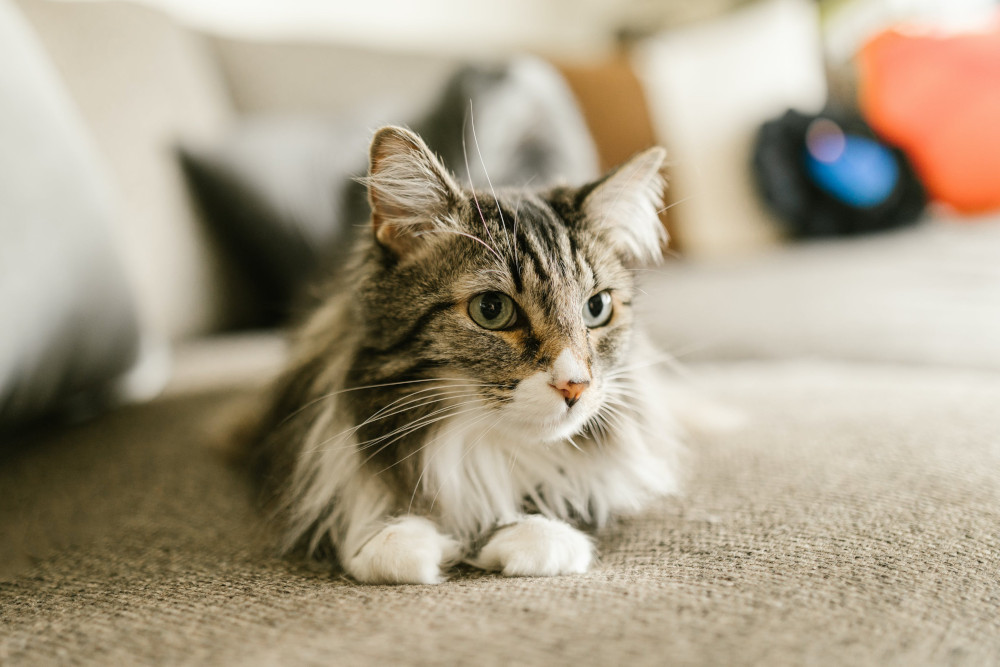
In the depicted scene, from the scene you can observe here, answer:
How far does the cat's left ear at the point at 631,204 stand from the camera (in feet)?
3.21

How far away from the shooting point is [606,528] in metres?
0.92

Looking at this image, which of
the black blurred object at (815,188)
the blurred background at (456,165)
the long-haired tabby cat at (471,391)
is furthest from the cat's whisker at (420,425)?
the black blurred object at (815,188)

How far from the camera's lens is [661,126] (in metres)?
2.44

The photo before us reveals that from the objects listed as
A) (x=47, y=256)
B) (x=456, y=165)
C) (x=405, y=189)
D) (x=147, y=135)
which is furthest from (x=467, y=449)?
(x=147, y=135)

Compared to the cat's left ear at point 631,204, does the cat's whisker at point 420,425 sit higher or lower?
lower

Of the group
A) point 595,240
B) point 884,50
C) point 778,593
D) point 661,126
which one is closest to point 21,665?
point 778,593

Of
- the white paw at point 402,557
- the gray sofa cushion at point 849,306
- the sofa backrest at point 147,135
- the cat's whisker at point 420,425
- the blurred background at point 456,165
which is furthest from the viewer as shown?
the sofa backrest at point 147,135

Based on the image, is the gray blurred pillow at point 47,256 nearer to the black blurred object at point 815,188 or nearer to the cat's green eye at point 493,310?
the cat's green eye at point 493,310

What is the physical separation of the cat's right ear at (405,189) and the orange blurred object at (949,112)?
2.37 m

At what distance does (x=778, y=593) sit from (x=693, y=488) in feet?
1.13

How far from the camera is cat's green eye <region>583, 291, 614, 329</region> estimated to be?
94 centimetres

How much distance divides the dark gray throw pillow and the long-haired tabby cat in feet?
2.92

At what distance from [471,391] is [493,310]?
0.11 meters

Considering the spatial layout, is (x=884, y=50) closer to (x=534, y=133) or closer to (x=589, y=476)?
(x=534, y=133)
